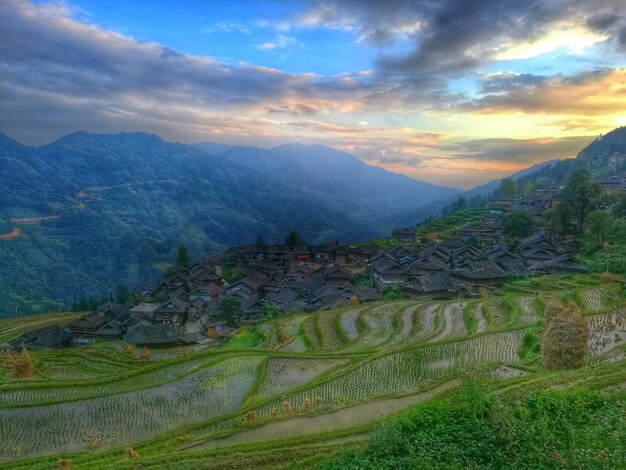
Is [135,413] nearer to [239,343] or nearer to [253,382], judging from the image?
[253,382]

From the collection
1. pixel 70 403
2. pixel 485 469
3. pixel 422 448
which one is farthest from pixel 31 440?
pixel 485 469

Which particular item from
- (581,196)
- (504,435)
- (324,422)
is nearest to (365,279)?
(581,196)

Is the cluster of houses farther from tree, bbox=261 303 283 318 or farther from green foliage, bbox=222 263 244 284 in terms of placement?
green foliage, bbox=222 263 244 284

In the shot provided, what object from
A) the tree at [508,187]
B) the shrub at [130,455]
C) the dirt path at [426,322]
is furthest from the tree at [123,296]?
the tree at [508,187]

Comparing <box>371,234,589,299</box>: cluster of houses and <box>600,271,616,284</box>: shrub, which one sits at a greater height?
<box>600,271,616,284</box>: shrub

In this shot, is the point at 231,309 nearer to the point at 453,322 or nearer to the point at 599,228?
the point at 453,322

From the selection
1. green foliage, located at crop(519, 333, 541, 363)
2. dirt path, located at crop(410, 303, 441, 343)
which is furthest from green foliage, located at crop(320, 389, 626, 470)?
dirt path, located at crop(410, 303, 441, 343)

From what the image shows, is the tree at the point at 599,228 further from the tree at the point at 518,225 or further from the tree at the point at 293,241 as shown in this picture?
the tree at the point at 293,241
